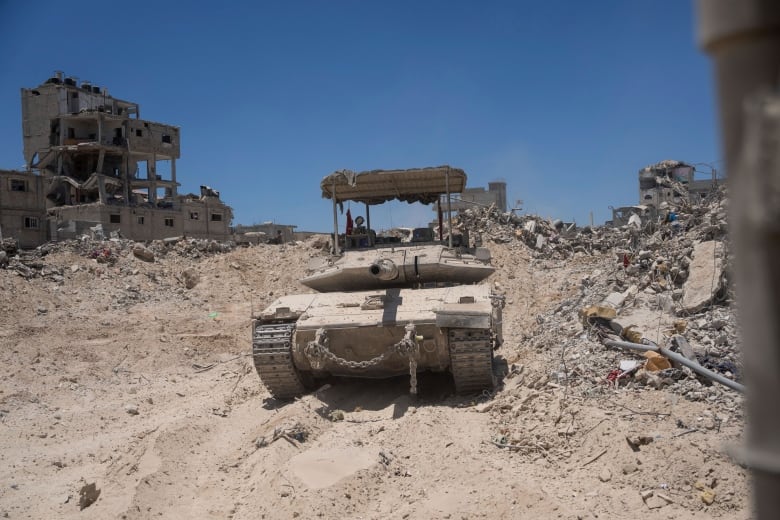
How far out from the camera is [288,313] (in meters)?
8.20

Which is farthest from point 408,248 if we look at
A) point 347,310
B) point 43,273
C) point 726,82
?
point 43,273

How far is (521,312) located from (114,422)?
28.6 feet

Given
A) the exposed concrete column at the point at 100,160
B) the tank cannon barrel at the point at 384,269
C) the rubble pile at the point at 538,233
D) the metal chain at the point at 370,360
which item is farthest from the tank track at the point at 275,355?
the exposed concrete column at the point at 100,160

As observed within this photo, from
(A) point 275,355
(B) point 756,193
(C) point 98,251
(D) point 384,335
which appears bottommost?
(A) point 275,355

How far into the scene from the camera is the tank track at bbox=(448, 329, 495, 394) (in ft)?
24.7

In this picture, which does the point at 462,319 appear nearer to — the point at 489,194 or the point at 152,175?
the point at 489,194

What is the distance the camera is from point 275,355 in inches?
308

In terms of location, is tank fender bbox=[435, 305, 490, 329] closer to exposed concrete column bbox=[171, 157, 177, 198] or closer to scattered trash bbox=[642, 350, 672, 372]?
scattered trash bbox=[642, 350, 672, 372]

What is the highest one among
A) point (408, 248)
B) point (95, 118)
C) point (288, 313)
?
point (95, 118)

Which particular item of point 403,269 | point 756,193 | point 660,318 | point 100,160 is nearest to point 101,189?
point 100,160

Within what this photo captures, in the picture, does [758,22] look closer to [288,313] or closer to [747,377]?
[747,377]

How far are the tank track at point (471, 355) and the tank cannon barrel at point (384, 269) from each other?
4.18 feet

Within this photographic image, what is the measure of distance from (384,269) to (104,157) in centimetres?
3483

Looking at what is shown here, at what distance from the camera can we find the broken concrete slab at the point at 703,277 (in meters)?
8.39
